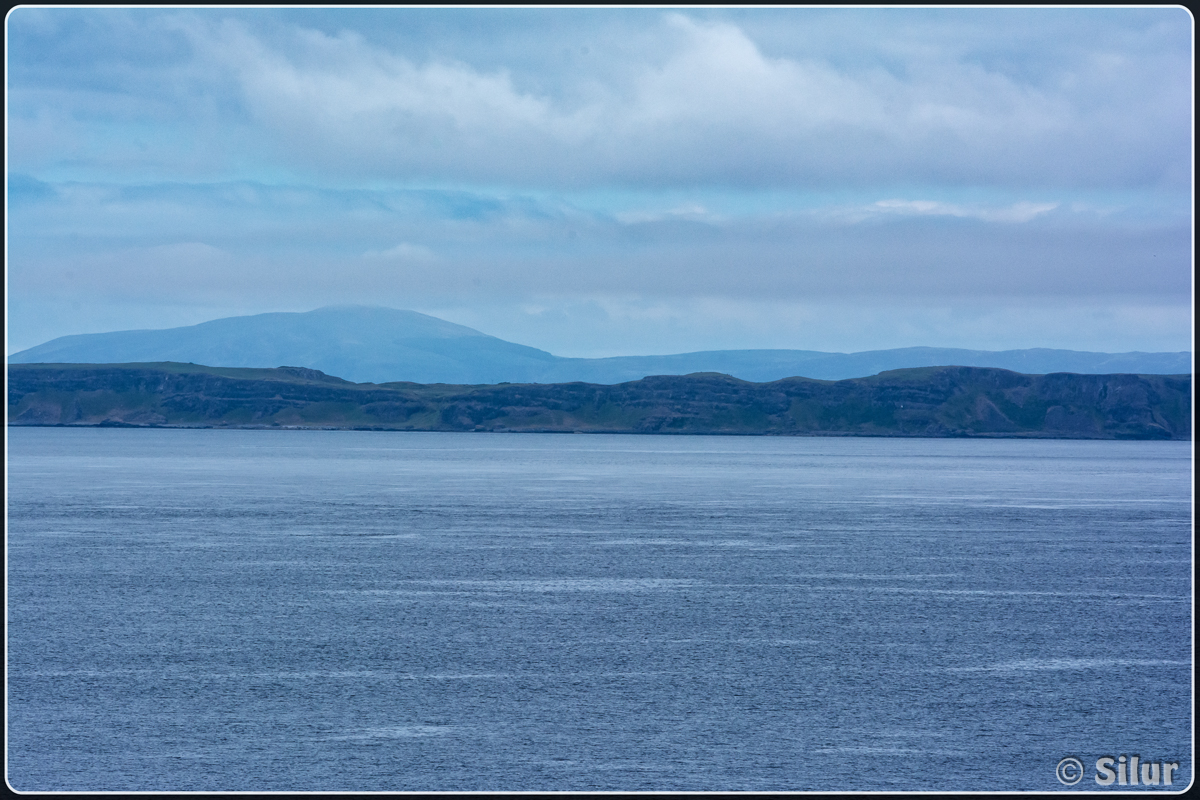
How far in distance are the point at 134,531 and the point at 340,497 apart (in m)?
29.9

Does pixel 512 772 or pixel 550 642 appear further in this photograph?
pixel 550 642

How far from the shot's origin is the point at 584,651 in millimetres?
35188

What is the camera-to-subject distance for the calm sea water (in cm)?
2570

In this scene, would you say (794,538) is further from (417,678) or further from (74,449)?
(74,449)

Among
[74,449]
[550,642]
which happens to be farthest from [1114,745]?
[74,449]

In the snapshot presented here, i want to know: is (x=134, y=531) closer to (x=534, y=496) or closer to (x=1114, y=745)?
(x=534, y=496)

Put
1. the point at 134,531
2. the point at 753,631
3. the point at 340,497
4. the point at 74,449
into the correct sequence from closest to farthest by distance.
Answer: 1. the point at 753,631
2. the point at 134,531
3. the point at 340,497
4. the point at 74,449

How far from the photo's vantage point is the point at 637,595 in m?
45.3

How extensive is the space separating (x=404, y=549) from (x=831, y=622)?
25259 mm

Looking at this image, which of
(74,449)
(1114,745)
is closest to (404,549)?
(1114,745)

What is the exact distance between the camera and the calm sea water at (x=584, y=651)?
84.3 ft

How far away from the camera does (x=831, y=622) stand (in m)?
40.4

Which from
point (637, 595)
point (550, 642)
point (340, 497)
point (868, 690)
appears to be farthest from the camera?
point (340, 497)

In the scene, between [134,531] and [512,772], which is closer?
[512,772]
